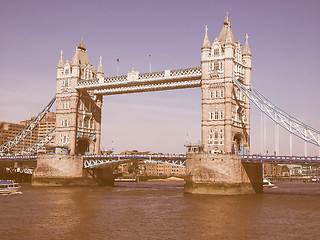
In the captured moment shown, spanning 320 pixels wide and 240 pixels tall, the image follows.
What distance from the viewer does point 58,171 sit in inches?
3187

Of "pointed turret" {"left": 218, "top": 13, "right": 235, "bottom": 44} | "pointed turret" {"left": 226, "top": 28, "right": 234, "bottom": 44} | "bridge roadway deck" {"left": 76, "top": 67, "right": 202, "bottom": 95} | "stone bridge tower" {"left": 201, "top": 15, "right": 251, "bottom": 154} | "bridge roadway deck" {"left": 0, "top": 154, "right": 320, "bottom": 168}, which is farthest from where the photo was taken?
"bridge roadway deck" {"left": 76, "top": 67, "right": 202, "bottom": 95}

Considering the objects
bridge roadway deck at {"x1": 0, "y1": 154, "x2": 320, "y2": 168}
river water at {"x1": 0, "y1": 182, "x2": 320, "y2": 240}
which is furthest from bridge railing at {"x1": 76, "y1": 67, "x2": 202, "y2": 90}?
river water at {"x1": 0, "y1": 182, "x2": 320, "y2": 240}

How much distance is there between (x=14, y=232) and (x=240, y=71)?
51.7 meters

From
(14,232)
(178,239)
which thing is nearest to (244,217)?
(178,239)

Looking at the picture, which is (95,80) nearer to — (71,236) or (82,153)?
(82,153)

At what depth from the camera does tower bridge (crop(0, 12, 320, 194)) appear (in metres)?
61.7

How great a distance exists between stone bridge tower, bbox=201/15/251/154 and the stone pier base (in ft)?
91.3

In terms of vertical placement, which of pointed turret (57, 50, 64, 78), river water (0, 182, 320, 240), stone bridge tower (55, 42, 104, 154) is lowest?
river water (0, 182, 320, 240)

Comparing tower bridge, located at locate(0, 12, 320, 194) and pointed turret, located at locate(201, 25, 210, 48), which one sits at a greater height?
pointed turret, located at locate(201, 25, 210, 48)

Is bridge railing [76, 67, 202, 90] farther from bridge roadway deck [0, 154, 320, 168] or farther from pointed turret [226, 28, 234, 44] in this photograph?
bridge roadway deck [0, 154, 320, 168]

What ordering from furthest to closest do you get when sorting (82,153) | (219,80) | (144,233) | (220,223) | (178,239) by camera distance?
1. (82,153)
2. (219,80)
3. (220,223)
4. (144,233)
5. (178,239)

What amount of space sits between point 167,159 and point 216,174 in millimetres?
12005

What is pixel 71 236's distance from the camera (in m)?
28.9

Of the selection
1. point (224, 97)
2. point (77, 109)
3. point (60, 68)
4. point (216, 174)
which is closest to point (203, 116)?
point (224, 97)
